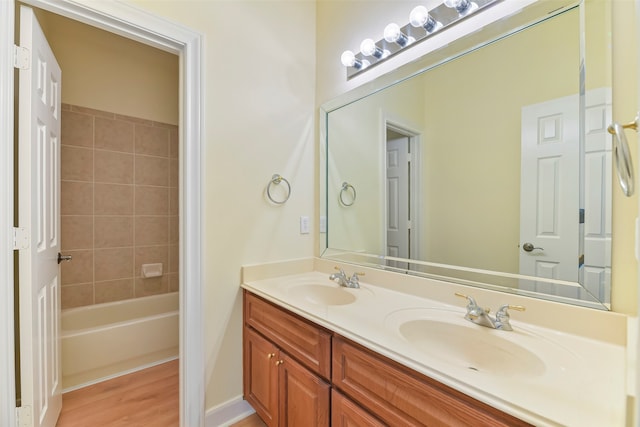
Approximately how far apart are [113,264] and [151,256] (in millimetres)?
278

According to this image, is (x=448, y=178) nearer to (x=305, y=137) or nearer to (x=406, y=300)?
(x=406, y=300)

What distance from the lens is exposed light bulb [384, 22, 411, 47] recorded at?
1.37m

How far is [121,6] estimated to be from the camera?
123 centimetres

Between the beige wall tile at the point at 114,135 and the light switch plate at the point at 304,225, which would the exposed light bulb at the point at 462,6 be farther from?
the beige wall tile at the point at 114,135

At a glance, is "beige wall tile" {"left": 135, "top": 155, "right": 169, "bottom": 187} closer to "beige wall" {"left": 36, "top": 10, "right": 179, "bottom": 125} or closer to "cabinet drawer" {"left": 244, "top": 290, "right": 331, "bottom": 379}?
"beige wall" {"left": 36, "top": 10, "right": 179, "bottom": 125}

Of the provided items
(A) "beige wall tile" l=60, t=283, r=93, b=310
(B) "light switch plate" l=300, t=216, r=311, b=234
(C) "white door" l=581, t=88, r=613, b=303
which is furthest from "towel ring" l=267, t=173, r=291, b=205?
(A) "beige wall tile" l=60, t=283, r=93, b=310

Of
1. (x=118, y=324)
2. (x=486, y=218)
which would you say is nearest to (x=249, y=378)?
(x=118, y=324)

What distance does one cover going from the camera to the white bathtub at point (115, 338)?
75.3 inches

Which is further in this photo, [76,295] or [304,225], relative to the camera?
[76,295]

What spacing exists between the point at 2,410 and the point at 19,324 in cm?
31

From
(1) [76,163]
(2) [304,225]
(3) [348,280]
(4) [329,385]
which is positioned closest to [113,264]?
(1) [76,163]

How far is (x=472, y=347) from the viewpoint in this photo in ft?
3.19

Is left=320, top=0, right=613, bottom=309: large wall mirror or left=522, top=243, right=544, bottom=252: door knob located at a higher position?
left=320, top=0, right=613, bottom=309: large wall mirror

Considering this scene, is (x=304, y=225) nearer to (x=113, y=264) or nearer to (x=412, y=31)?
(x=412, y=31)
